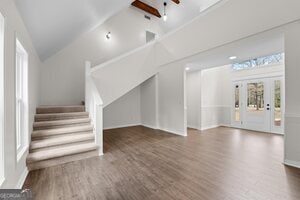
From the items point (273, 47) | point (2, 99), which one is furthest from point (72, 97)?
point (273, 47)

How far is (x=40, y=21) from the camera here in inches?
98.7

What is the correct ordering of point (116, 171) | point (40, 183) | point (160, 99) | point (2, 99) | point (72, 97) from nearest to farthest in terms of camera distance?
point (2, 99), point (40, 183), point (116, 171), point (72, 97), point (160, 99)

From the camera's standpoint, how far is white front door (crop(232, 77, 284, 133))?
204 inches

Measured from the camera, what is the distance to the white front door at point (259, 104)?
5184 millimetres

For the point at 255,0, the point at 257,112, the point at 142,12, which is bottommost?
the point at 257,112

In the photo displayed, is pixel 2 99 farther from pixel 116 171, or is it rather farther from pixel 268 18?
pixel 268 18

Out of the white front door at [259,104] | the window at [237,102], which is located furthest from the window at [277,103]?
the window at [237,102]

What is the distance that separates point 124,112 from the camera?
22.2 ft

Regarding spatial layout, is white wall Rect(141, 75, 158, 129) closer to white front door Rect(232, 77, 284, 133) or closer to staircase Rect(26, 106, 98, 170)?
staircase Rect(26, 106, 98, 170)

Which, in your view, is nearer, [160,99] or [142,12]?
[160,99]

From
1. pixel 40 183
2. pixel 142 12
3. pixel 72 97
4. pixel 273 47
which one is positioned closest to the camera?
pixel 40 183

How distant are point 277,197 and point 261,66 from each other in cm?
511

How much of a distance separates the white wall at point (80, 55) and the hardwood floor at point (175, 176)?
121 inches

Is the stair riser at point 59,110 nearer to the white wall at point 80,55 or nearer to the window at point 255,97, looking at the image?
the white wall at point 80,55
